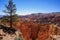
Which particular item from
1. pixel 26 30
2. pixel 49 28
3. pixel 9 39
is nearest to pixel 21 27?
pixel 26 30

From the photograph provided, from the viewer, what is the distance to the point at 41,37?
46875mm

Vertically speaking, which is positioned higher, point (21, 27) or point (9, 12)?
point (9, 12)

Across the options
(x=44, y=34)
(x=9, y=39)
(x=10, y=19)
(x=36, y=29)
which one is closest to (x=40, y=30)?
(x=36, y=29)

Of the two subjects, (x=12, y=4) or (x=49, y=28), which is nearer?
(x=12, y=4)

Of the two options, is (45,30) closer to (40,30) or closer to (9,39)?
(40,30)

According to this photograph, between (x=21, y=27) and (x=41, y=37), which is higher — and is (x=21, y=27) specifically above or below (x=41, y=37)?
above

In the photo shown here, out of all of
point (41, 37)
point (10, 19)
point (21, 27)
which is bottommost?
point (41, 37)

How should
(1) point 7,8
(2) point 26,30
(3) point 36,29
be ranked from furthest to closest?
A: (3) point 36,29 < (2) point 26,30 < (1) point 7,8

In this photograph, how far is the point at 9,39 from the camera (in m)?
20.9

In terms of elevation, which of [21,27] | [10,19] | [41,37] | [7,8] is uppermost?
[7,8]

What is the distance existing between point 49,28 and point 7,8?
26.1m

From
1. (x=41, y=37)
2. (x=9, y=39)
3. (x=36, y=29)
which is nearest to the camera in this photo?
(x=9, y=39)

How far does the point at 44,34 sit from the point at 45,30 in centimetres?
304

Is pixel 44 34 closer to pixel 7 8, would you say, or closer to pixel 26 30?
pixel 26 30
